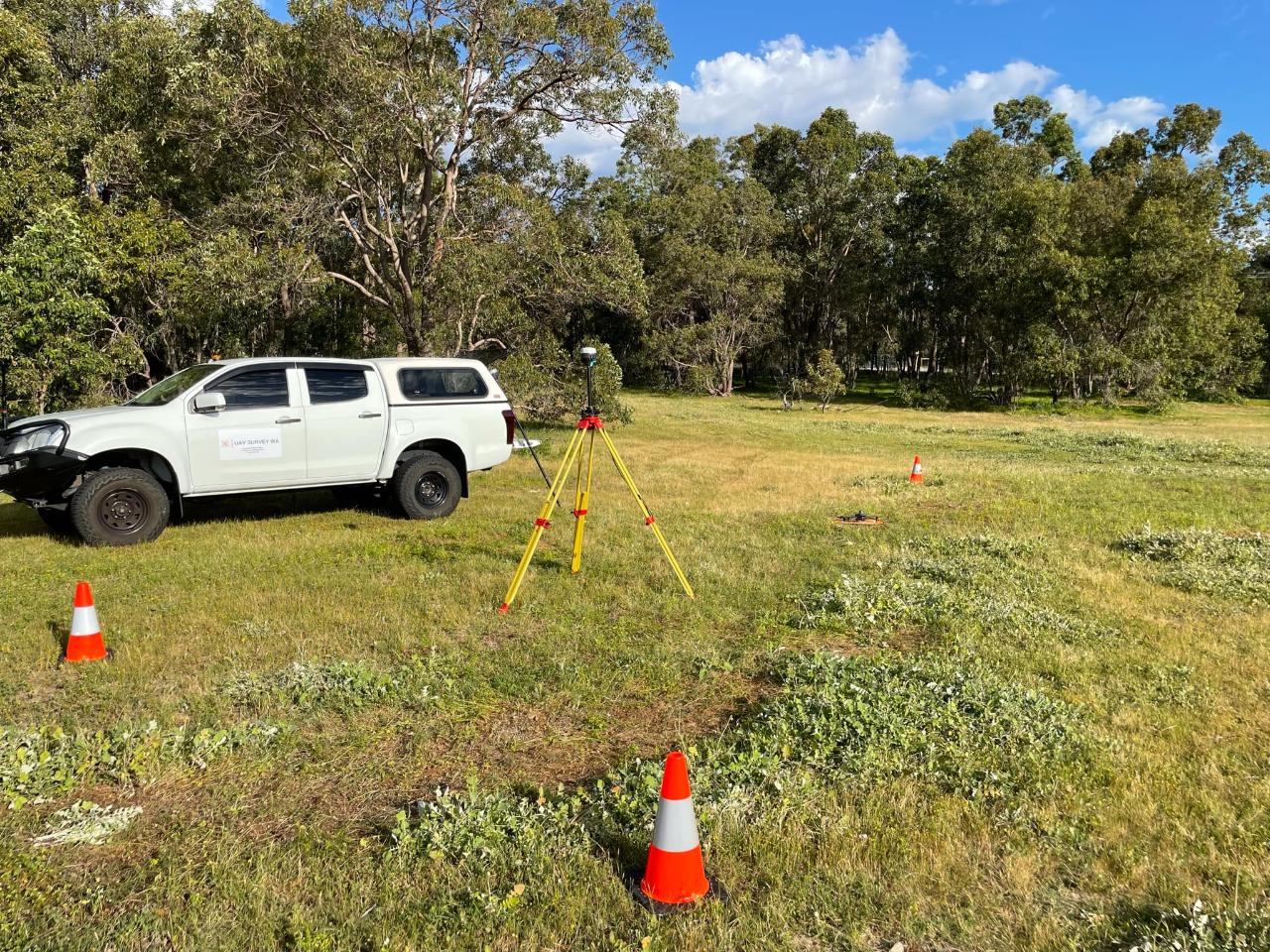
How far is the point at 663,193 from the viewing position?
39250mm

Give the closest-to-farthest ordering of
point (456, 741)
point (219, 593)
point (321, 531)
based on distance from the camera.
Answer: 1. point (456, 741)
2. point (219, 593)
3. point (321, 531)

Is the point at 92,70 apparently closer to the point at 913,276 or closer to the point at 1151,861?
the point at 1151,861

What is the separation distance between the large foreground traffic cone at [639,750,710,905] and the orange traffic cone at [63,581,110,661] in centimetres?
396

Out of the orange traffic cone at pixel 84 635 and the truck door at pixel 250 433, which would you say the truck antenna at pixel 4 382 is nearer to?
the truck door at pixel 250 433

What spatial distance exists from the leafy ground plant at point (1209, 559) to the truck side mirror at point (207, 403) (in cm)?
897

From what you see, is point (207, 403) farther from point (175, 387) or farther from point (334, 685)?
point (334, 685)

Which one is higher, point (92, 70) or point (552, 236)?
point (92, 70)

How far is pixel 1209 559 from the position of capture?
24.3ft

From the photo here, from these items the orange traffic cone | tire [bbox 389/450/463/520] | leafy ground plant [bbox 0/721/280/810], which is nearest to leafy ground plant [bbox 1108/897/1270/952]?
leafy ground plant [bbox 0/721/280/810]

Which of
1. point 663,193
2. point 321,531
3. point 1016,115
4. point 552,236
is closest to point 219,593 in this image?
point 321,531

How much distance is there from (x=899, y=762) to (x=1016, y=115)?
4525 centimetres

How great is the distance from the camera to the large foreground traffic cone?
8.83ft

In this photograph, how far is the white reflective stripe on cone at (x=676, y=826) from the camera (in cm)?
269

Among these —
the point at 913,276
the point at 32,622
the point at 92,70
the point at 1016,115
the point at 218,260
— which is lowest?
the point at 32,622
